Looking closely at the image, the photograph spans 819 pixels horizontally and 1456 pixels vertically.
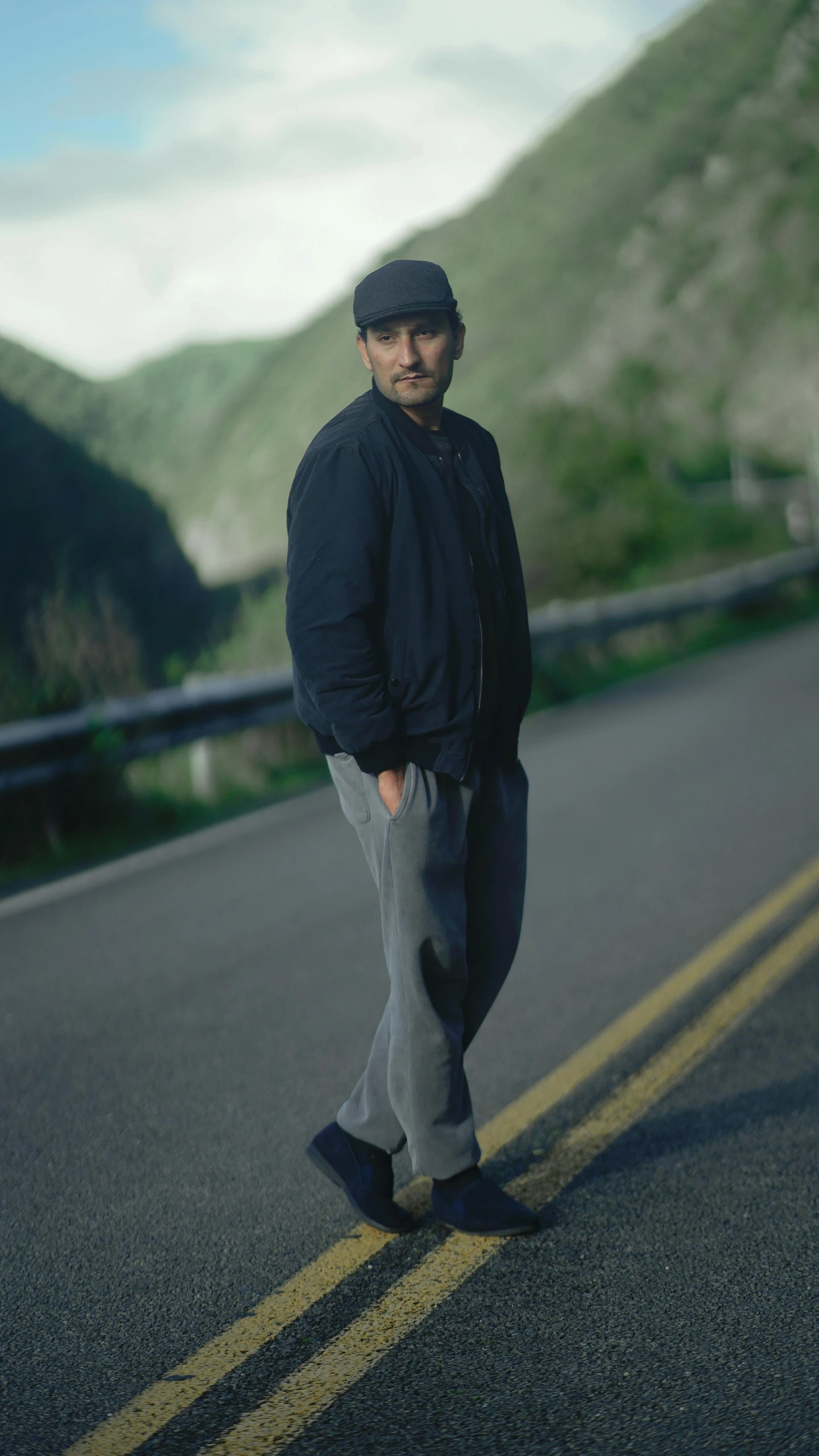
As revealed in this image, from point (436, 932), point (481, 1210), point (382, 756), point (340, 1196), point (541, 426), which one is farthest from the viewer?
point (541, 426)

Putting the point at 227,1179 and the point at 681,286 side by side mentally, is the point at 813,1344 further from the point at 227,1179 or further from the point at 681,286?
the point at 681,286

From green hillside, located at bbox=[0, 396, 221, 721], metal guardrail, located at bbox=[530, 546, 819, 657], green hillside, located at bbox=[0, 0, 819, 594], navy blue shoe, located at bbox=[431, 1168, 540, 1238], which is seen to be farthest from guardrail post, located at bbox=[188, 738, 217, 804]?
green hillside, located at bbox=[0, 0, 819, 594]

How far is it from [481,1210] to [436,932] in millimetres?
696

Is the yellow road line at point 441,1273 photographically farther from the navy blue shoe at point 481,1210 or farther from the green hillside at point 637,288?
the green hillside at point 637,288

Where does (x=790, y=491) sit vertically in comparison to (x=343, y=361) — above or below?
below

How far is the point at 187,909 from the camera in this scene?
7.28 metres

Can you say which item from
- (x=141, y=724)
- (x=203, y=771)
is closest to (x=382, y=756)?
(x=141, y=724)

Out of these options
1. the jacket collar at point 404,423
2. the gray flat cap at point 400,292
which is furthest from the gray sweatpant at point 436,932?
the gray flat cap at point 400,292

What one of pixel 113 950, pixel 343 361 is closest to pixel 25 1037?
pixel 113 950

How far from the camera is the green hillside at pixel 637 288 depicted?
277ft

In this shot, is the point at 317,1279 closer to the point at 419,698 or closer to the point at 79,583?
the point at 419,698

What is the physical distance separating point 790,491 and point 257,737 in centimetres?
7508

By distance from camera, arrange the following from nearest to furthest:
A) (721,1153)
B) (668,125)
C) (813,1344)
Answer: (813,1344), (721,1153), (668,125)

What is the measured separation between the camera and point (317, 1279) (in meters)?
3.35
